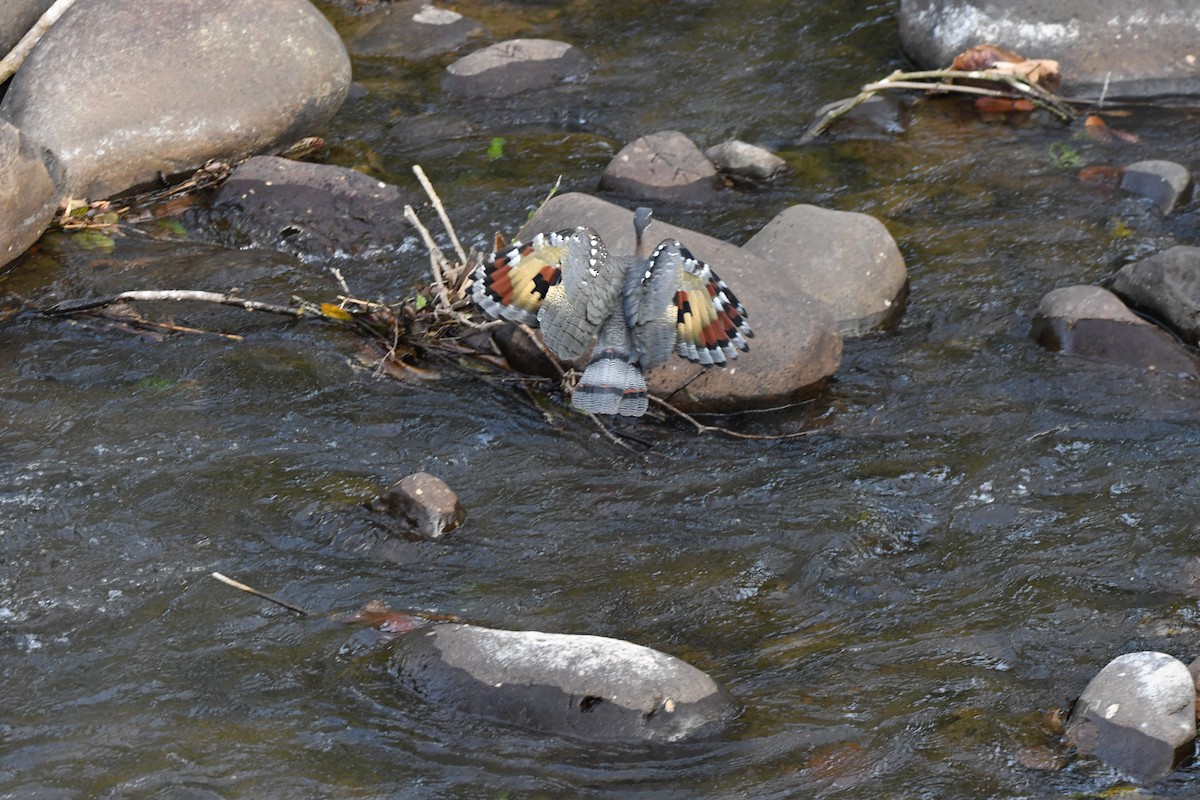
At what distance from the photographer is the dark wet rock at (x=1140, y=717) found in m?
4.12

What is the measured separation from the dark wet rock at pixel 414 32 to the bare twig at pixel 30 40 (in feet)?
9.35

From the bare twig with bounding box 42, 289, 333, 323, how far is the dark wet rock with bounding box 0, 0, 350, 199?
1.43m

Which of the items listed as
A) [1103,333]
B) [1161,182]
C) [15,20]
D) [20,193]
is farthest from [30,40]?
[1161,182]

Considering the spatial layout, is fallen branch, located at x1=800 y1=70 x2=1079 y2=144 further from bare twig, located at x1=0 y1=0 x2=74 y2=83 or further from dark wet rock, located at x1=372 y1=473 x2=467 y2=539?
bare twig, located at x1=0 y1=0 x2=74 y2=83

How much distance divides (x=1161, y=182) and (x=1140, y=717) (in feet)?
16.2

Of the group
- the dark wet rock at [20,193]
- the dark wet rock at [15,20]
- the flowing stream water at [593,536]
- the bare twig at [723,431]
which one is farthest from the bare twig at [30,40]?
the bare twig at [723,431]

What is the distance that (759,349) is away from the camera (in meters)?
6.37

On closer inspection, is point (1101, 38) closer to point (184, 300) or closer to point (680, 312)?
point (680, 312)

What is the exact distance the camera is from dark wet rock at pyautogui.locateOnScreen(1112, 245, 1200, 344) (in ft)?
22.4

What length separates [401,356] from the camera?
667cm

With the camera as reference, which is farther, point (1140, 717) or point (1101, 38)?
point (1101, 38)

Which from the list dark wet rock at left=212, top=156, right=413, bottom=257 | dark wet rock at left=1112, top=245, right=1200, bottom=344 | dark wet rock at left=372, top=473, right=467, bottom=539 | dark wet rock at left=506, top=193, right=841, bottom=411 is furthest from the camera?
dark wet rock at left=212, top=156, right=413, bottom=257

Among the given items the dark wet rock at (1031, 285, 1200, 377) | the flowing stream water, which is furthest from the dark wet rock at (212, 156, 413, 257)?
the dark wet rock at (1031, 285, 1200, 377)

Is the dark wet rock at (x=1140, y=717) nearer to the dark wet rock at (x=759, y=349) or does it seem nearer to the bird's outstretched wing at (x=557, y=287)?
the dark wet rock at (x=759, y=349)
